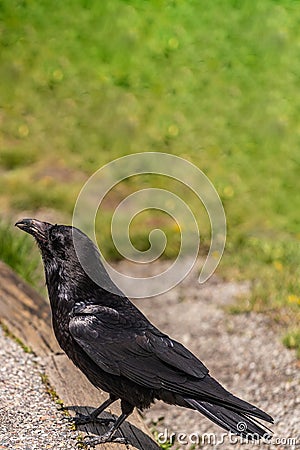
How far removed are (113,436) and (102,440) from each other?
0.08 m

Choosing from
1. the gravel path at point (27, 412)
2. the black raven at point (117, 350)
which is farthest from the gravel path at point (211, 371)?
the black raven at point (117, 350)

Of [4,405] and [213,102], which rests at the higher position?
[4,405]

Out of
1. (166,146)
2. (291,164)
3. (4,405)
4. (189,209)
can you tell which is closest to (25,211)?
(189,209)

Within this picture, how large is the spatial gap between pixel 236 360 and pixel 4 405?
269 cm

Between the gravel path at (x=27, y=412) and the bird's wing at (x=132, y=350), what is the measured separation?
41 cm

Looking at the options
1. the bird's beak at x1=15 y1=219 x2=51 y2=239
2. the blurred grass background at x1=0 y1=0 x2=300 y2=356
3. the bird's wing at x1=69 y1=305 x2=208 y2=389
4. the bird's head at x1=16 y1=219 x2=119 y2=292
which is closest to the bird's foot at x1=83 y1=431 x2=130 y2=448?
the bird's wing at x1=69 y1=305 x2=208 y2=389

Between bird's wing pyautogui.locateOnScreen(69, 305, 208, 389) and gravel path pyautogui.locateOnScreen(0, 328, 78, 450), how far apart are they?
41 cm

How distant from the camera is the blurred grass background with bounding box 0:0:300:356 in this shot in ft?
32.7

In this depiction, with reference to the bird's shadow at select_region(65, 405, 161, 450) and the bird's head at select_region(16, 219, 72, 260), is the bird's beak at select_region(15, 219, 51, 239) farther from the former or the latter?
the bird's shadow at select_region(65, 405, 161, 450)

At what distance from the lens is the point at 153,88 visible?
12352mm

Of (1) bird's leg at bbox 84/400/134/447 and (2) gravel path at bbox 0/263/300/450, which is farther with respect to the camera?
(2) gravel path at bbox 0/263/300/450

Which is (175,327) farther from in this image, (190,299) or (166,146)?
(166,146)

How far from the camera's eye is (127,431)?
427 cm

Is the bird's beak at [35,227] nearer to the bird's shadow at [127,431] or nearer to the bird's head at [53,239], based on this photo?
the bird's head at [53,239]
